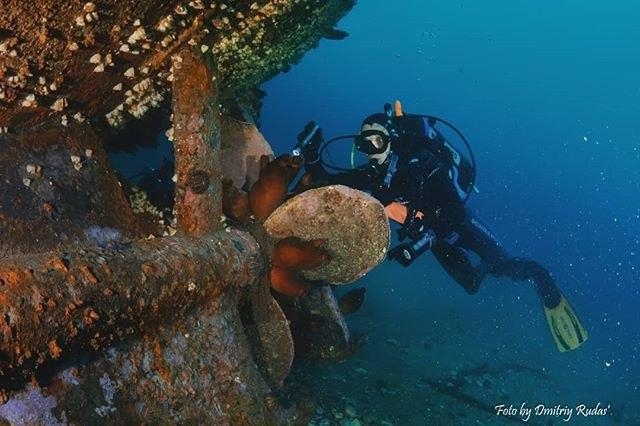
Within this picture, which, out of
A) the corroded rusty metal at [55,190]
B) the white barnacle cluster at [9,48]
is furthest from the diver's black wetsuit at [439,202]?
the white barnacle cluster at [9,48]

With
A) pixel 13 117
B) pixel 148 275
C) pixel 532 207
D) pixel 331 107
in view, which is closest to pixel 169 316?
pixel 148 275

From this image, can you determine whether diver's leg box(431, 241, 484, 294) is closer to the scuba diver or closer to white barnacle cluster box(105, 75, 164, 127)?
the scuba diver

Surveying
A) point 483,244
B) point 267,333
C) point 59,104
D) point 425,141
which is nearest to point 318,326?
point 267,333

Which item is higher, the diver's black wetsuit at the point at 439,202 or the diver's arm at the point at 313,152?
the diver's arm at the point at 313,152

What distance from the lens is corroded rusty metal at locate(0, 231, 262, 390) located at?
1667 mm

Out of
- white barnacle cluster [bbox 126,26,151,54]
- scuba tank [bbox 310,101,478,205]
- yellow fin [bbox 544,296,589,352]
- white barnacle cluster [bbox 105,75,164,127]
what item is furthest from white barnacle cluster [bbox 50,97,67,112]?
yellow fin [bbox 544,296,589,352]

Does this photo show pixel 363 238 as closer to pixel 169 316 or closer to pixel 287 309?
pixel 287 309

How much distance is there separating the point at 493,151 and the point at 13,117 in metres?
93.9

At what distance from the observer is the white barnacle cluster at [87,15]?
7.32 ft

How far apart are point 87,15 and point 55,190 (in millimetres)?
1007

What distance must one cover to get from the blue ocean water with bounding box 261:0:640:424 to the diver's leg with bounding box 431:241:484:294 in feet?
4.86

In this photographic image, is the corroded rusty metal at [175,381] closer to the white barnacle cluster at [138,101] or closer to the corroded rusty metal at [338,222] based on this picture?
the corroded rusty metal at [338,222]

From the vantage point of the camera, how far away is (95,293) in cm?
189

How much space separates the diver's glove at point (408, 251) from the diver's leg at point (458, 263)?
1.72m
